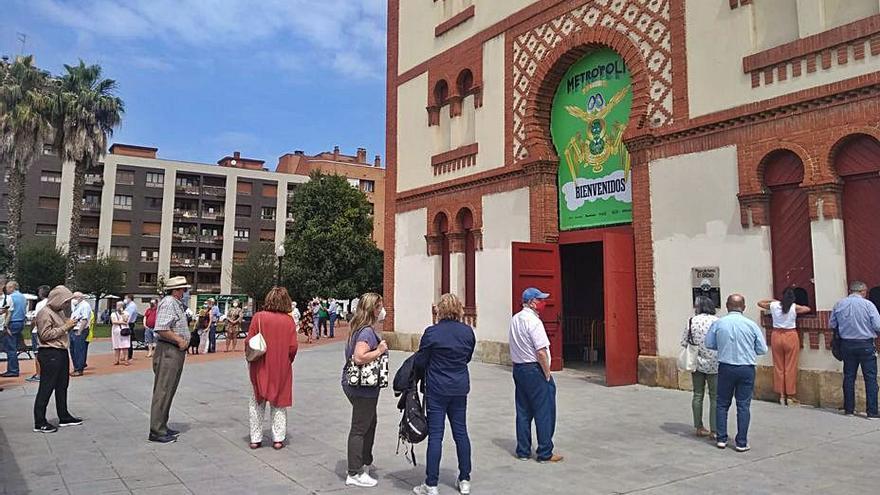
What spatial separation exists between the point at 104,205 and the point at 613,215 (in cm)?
6001

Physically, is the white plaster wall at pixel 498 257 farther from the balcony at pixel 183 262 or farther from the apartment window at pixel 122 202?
the apartment window at pixel 122 202

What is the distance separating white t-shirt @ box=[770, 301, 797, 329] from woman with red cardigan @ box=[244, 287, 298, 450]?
24.5ft

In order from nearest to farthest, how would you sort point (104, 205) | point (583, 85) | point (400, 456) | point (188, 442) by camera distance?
point (400, 456), point (188, 442), point (583, 85), point (104, 205)

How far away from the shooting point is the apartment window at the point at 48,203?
2333 inches

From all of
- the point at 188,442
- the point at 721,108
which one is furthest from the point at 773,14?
the point at 188,442

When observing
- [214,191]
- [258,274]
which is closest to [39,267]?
[258,274]

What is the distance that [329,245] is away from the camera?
38.8 meters

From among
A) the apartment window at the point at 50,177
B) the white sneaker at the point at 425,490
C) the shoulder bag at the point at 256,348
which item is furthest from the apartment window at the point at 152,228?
the white sneaker at the point at 425,490

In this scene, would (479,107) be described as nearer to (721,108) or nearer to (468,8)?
(468,8)

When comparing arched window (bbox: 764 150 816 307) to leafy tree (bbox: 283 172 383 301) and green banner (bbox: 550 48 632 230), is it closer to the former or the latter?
green banner (bbox: 550 48 632 230)

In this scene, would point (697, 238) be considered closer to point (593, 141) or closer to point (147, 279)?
point (593, 141)

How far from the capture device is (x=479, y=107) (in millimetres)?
16844

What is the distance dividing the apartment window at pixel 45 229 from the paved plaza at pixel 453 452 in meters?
57.0

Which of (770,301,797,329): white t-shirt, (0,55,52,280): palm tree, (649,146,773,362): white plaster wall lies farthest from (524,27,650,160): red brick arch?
(0,55,52,280): palm tree
